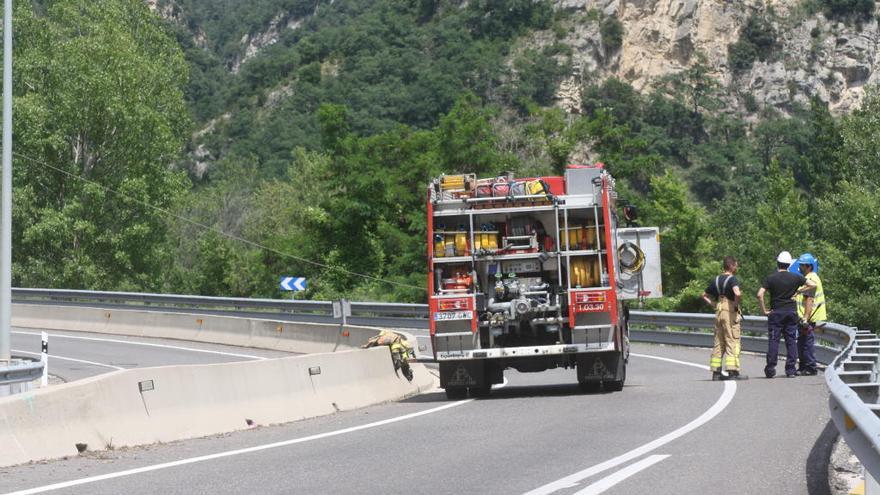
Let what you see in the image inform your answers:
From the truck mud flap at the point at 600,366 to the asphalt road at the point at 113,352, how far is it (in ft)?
38.2

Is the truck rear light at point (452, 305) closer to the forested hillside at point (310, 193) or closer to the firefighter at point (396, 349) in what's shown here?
the firefighter at point (396, 349)

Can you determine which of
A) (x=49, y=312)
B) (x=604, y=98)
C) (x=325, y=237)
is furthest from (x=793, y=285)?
(x=604, y=98)

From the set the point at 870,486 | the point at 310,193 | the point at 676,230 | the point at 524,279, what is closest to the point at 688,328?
Result: the point at 524,279

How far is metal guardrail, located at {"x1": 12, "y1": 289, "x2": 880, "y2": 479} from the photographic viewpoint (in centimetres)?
686

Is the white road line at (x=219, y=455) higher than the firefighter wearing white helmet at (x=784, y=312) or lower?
lower

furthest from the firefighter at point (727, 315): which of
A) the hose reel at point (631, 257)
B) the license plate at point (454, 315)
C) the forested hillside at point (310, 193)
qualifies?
the forested hillside at point (310, 193)

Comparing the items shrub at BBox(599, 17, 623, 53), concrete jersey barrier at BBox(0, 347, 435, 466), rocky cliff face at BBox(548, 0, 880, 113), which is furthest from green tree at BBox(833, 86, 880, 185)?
shrub at BBox(599, 17, 623, 53)

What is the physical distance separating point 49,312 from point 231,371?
2976 cm

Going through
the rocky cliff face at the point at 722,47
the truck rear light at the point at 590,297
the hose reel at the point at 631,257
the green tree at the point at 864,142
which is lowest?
the truck rear light at the point at 590,297

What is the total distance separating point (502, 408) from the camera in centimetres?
1591

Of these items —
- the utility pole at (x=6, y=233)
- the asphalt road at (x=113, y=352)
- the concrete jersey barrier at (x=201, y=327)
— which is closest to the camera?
the utility pole at (x=6, y=233)

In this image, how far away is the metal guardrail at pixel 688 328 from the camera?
6863 mm

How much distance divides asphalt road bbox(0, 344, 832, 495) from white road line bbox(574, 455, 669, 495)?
2cm

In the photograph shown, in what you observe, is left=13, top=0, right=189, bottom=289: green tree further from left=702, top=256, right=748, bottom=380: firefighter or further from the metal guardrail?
left=702, top=256, right=748, bottom=380: firefighter
